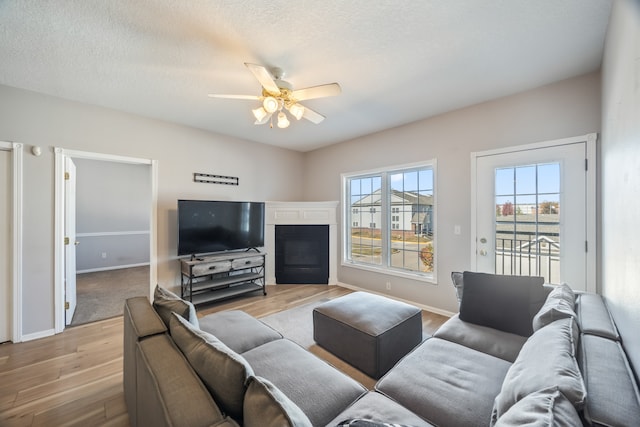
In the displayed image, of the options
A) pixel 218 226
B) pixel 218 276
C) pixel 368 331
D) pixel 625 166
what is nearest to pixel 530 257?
pixel 625 166

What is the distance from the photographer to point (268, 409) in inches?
28.8

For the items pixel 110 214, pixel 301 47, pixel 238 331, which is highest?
pixel 301 47

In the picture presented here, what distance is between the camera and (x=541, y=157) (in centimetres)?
254

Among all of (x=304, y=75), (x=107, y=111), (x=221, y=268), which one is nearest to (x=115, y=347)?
(x=221, y=268)

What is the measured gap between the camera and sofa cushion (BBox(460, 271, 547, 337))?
1.82 meters

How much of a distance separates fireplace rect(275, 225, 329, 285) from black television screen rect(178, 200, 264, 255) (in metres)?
0.53

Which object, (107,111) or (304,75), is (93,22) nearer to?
(304,75)

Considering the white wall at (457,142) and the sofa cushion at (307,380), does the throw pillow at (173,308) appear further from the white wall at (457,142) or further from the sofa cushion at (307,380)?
the white wall at (457,142)

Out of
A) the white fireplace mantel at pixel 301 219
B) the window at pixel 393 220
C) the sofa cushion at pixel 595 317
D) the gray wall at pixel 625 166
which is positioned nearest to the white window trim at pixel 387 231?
the window at pixel 393 220

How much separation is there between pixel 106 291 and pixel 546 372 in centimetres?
554

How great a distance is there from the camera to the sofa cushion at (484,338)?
1611mm

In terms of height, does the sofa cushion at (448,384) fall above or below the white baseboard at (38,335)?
above

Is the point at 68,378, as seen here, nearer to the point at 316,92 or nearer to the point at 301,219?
the point at 316,92

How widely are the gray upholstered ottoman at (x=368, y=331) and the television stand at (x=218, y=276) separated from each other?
1.82m
